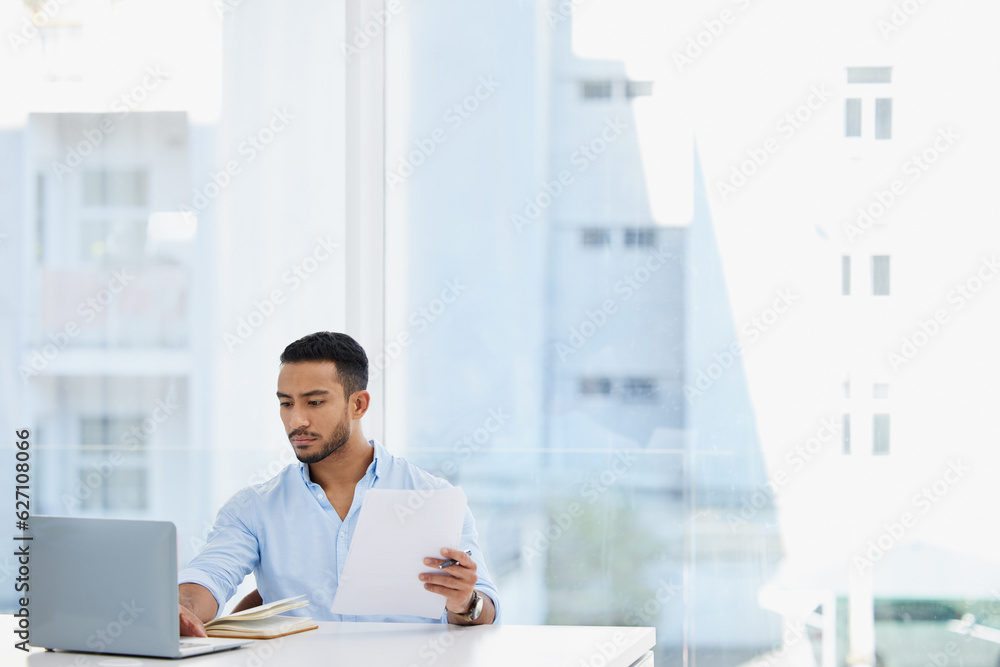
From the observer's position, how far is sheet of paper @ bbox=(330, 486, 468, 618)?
5.66 ft

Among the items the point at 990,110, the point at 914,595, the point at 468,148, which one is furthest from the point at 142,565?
the point at 990,110

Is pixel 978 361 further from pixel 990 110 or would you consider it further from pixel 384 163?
pixel 384 163

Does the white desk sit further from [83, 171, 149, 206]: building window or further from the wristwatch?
[83, 171, 149, 206]: building window

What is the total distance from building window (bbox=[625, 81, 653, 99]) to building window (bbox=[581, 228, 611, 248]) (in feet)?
1.50

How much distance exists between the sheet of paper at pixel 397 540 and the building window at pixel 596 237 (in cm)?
167

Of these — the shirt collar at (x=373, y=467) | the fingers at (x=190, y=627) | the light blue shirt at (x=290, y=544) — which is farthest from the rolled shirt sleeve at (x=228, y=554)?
the fingers at (x=190, y=627)

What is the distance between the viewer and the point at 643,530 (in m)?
3.24

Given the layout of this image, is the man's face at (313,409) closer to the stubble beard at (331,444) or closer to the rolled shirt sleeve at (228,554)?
the stubble beard at (331,444)

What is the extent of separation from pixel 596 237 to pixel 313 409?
1385 mm

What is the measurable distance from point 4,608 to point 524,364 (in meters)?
2.05

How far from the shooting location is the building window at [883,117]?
124 inches

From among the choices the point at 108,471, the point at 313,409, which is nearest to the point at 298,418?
the point at 313,409

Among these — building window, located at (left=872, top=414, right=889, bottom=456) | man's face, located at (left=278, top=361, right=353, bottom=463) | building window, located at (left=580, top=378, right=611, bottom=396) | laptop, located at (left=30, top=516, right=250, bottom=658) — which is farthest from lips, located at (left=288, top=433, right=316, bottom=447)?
building window, located at (left=872, top=414, right=889, bottom=456)

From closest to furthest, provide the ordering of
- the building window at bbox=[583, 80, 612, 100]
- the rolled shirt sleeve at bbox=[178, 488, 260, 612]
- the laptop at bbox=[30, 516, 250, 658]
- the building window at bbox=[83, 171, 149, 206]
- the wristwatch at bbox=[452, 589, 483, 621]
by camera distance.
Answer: the laptop at bbox=[30, 516, 250, 658], the wristwatch at bbox=[452, 589, 483, 621], the rolled shirt sleeve at bbox=[178, 488, 260, 612], the building window at bbox=[583, 80, 612, 100], the building window at bbox=[83, 171, 149, 206]
